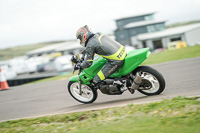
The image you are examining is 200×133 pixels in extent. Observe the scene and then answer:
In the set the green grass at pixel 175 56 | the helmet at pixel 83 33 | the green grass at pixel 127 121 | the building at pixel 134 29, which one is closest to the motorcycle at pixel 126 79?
the helmet at pixel 83 33

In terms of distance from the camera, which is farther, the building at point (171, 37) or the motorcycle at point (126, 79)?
the building at point (171, 37)

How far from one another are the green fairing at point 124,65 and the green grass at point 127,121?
1.08 meters

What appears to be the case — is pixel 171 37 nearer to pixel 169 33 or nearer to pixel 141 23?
pixel 169 33

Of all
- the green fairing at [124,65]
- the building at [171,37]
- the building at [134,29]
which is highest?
the building at [134,29]

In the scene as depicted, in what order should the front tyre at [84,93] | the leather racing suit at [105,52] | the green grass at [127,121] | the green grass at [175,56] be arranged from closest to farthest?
the green grass at [127,121]
the leather racing suit at [105,52]
the front tyre at [84,93]
the green grass at [175,56]

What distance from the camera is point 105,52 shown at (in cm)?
623

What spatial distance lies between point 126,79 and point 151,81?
25.0 inches

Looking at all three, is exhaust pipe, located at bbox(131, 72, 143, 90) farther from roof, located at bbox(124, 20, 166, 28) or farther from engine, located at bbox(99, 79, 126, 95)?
roof, located at bbox(124, 20, 166, 28)

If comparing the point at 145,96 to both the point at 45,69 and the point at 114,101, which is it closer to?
the point at 114,101

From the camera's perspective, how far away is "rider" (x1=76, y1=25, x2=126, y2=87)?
245 inches

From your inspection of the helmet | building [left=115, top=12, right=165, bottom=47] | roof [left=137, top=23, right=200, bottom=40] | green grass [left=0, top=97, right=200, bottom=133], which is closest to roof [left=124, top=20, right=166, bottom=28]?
building [left=115, top=12, right=165, bottom=47]

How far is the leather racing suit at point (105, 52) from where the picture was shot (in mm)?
6210

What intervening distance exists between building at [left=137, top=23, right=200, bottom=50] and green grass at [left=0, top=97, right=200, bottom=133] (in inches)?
1774

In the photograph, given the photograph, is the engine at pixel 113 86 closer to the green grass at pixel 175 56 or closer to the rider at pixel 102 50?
the rider at pixel 102 50
